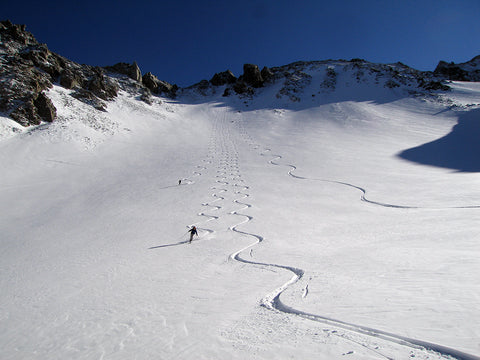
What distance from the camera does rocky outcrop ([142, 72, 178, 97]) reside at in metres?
68.6

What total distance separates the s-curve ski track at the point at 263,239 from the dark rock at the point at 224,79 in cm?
4618

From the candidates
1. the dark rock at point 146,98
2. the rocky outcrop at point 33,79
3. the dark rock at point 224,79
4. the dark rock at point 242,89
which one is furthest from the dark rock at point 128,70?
the dark rock at point 242,89

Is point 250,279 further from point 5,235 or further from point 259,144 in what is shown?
point 259,144

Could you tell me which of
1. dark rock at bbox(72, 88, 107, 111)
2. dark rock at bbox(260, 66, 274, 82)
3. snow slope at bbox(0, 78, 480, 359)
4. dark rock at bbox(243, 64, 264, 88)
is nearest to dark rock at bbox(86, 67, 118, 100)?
dark rock at bbox(72, 88, 107, 111)

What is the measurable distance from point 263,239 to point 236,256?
171cm

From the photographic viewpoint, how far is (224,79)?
3115 inches

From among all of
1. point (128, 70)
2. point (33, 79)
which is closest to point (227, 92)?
point (128, 70)

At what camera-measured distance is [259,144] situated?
117 feet

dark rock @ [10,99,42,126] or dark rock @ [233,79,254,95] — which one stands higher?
dark rock @ [233,79,254,95]

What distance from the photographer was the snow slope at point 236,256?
13.9 ft

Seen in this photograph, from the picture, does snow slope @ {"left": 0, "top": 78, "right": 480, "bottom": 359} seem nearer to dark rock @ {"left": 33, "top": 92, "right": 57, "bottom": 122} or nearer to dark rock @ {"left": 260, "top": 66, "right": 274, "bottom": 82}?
dark rock @ {"left": 33, "top": 92, "right": 57, "bottom": 122}

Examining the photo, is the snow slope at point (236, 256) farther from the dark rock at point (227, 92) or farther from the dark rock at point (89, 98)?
the dark rock at point (227, 92)

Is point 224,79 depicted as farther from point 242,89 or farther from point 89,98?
point 89,98

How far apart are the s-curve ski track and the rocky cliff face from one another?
20.2 metres
